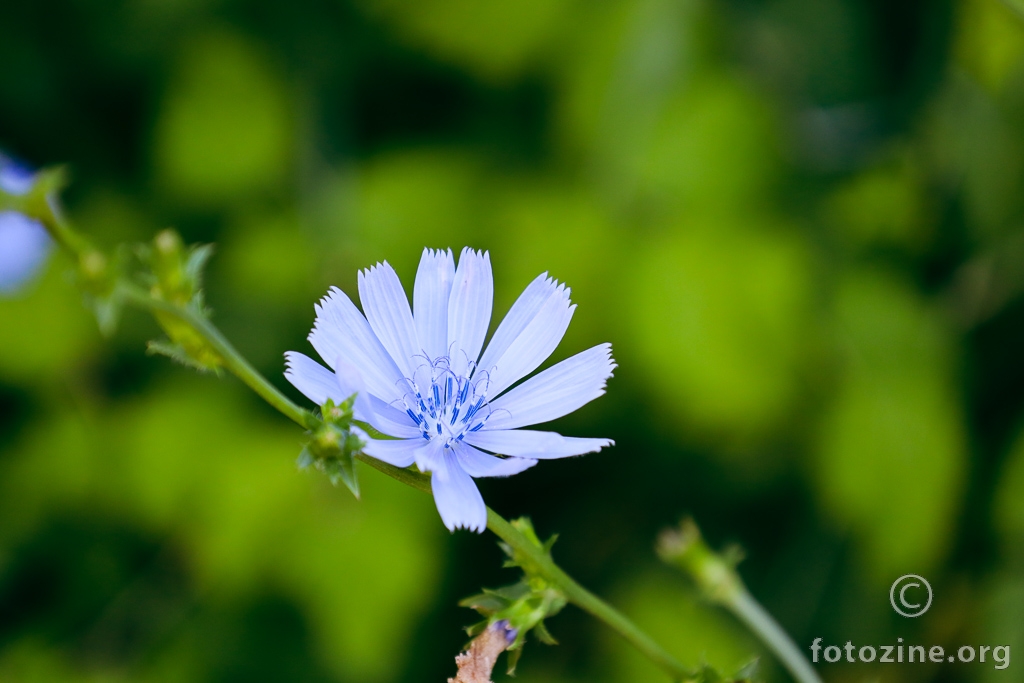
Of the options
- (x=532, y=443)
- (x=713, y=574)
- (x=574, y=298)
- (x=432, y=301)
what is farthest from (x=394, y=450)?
(x=574, y=298)

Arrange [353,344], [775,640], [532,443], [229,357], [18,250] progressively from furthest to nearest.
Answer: [18,250]
[775,640]
[353,344]
[532,443]
[229,357]

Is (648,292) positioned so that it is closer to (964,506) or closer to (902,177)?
(902,177)

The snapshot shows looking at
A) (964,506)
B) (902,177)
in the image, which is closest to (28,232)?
(902,177)

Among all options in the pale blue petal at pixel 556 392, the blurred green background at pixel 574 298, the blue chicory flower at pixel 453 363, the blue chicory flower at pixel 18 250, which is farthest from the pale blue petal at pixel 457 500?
the blue chicory flower at pixel 18 250

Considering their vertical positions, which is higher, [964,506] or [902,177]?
[902,177]

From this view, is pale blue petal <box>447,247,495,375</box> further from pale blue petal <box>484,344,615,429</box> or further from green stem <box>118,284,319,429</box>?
green stem <box>118,284,319,429</box>

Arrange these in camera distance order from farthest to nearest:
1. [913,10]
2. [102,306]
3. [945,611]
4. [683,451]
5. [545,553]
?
[913,10], [683,451], [945,611], [545,553], [102,306]

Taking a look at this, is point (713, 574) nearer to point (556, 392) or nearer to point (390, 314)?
point (556, 392)
